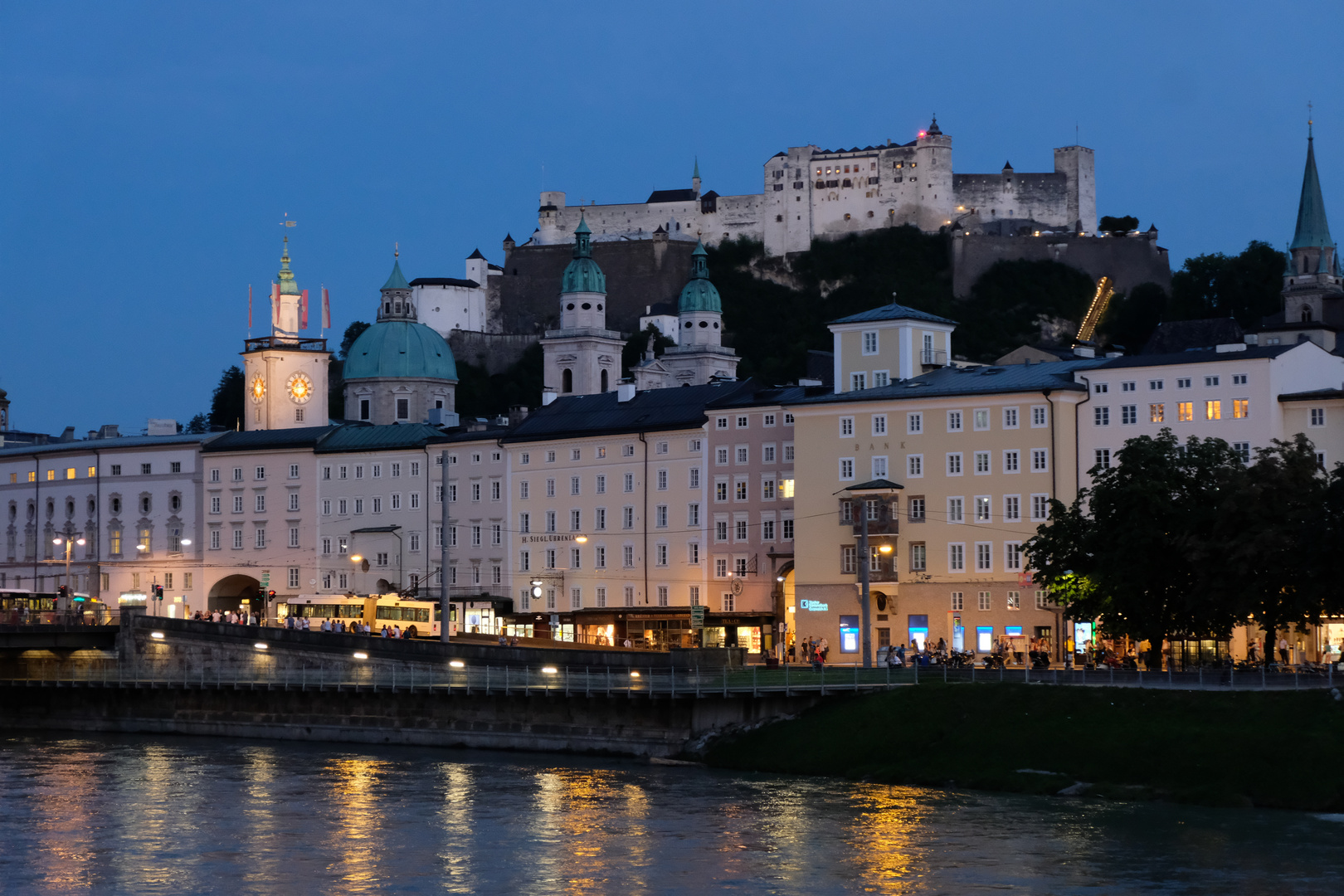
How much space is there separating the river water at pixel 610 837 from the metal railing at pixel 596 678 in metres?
3.69

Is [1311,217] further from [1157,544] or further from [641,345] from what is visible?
[1157,544]

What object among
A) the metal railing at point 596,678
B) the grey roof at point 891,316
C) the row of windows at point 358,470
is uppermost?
the grey roof at point 891,316

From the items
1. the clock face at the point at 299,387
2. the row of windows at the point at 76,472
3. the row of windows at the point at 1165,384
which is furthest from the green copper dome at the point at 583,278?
the row of windows at the point at 1165,384

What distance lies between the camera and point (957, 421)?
87.1 metres

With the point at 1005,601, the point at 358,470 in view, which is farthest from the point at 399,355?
the point at 1005,601

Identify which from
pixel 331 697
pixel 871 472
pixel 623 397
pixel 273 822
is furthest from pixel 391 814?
pixel 623 397

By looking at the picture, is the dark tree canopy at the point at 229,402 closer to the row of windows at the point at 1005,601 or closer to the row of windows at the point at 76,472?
the row of windows at the point at 76,472

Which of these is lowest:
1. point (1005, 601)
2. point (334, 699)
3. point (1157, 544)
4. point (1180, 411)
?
point (334, 699)

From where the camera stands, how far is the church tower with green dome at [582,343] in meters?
156

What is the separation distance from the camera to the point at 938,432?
87.4 meters

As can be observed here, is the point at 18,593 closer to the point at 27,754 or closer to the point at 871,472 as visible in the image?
the point at 27,754

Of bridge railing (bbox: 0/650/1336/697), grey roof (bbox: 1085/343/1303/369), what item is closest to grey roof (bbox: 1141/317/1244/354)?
grey roof (bbox: 1085/343/1303/369)

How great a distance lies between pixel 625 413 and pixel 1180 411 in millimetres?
31844

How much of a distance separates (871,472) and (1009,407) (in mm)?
6615
